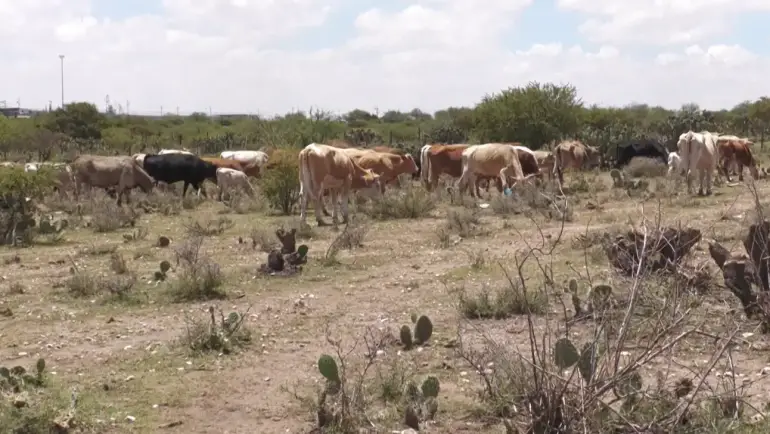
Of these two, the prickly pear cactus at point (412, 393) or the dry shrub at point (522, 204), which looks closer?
the prickly pear cactus at point (412, 393)

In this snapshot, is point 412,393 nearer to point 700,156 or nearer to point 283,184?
point 283,184

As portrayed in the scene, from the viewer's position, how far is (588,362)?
5336 mm

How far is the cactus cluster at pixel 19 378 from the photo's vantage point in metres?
6.24

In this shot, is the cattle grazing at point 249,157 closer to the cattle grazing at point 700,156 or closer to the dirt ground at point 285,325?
the cattle grazing at point 700,156

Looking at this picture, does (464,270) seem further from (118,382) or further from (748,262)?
(118,382)

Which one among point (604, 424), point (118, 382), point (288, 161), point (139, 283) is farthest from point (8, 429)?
point (288, 161)

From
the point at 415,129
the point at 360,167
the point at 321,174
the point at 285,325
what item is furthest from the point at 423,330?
the point at 415,129

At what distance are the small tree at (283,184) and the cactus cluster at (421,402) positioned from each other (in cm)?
1375

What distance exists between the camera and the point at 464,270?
10.8 m

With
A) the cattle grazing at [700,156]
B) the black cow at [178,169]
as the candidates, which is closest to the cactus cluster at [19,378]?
the cattle grazing at [700,156]

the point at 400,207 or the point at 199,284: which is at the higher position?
the point at 400,207

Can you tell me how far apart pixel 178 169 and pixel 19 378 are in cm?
1920

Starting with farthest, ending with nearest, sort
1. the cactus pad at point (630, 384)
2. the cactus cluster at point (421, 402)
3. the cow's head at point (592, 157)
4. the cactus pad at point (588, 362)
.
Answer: the cow's head at point (592, 157) → the cactus cluster at point (421, 402) → the cactus pad at point (630, 384) → the cactus pad at point (588, 362)

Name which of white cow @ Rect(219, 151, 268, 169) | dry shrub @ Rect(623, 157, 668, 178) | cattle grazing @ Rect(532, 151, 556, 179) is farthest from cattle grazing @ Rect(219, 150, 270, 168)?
dry shrub @ Rect(623, 157, 668, 178)
